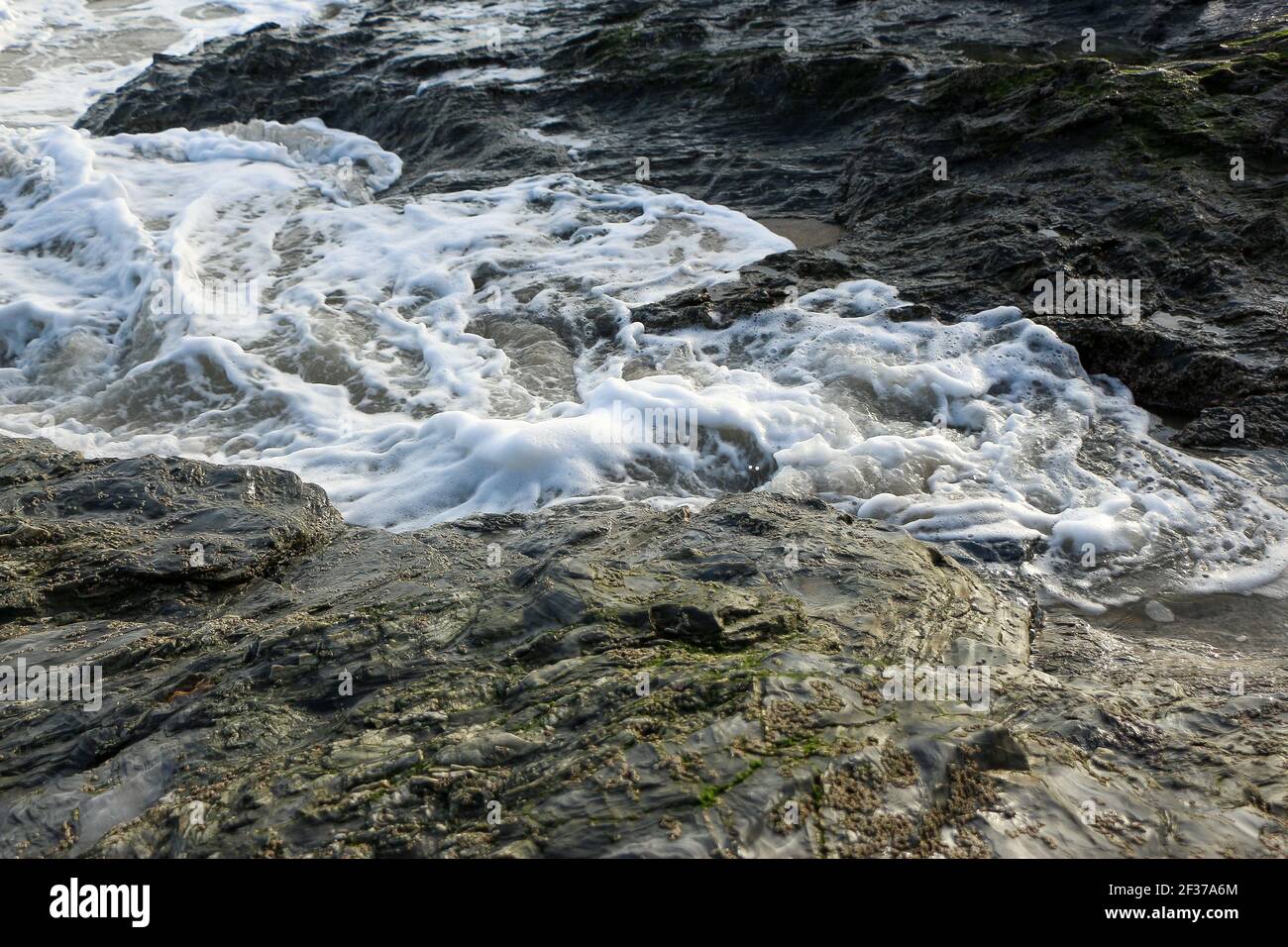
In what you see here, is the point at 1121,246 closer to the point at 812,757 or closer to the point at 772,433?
the point at 772,433

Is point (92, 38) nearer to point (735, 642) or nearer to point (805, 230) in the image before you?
point (805, 230)

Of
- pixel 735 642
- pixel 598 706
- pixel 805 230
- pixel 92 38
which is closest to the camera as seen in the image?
pixel 598 706

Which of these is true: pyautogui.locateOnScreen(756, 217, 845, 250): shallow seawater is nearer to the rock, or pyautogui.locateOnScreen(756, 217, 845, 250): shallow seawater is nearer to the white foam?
the rock

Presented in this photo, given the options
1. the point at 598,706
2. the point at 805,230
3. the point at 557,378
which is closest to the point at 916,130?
the point at 805,230

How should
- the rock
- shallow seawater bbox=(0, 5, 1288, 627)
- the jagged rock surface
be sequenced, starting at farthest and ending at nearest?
the rock → shallow seawater bbox=(0, 5, 1288, 627) → the jagged rock surface

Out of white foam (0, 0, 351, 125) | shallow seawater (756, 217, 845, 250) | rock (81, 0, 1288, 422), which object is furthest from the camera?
white foam (0, 0, 351, 125)

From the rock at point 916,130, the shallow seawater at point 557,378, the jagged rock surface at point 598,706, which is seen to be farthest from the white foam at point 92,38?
the jagged rock surface at point 598,706

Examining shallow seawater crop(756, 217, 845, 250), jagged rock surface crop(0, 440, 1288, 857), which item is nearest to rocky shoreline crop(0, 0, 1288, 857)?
jagged rock surface crop(0, 440, 1288, 857)

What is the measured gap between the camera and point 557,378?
6.72 m

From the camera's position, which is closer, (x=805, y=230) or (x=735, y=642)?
(x=735, y=642)

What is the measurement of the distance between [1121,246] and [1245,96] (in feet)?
7.25

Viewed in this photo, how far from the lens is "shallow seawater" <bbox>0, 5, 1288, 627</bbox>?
5.05 m

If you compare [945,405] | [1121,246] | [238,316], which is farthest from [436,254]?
[1121,246]

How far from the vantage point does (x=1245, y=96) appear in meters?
7.66
